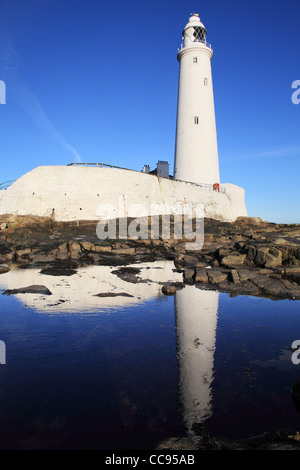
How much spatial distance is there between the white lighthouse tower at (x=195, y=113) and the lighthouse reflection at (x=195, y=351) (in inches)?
999

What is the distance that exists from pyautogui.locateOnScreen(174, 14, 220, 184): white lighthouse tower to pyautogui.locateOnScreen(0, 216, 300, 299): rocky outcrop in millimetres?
7308

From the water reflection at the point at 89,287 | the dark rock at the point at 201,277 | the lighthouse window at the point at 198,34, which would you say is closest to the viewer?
the water reflection at the point at 89,287

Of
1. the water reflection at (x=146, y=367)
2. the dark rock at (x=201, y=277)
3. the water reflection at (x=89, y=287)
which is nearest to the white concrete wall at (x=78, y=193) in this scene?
the water reflection at (x=89, y=287)

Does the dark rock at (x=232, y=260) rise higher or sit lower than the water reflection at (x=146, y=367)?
higher

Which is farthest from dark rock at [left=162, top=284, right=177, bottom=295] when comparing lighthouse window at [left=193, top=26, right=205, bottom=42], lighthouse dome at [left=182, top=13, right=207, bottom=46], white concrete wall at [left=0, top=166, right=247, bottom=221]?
lighthouse window at [left=193, top=26, right=205, bottom=42]

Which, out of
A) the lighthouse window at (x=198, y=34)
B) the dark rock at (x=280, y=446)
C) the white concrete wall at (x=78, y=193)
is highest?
the lighthouse window at (x=198, y=34)

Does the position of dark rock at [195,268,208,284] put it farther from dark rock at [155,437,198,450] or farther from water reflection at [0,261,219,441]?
dark rock at [155,437,198,450]

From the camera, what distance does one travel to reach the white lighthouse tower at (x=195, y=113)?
33.2 metres

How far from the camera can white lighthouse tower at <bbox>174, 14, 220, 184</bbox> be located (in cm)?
3325

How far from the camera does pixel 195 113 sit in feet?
109

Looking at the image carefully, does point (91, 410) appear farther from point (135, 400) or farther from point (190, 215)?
point (190, 215)

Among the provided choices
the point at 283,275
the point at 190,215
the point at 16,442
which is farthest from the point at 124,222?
the point at 16,442

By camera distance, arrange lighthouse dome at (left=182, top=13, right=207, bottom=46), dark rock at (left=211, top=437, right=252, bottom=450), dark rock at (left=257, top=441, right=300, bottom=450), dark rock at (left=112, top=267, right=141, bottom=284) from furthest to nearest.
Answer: lighthouse dome at (left=182, top=13, right=207, bottom=46) < dark rock at (left=112, top=267, right=141, bottom=284) < dark rock at (left=211, top=437, right=252, bottom=450) < dark rock at (left=257, top=441, right=300, bottom=450)

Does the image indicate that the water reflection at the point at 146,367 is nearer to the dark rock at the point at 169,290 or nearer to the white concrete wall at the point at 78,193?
the dark rock at the point at 169,290
